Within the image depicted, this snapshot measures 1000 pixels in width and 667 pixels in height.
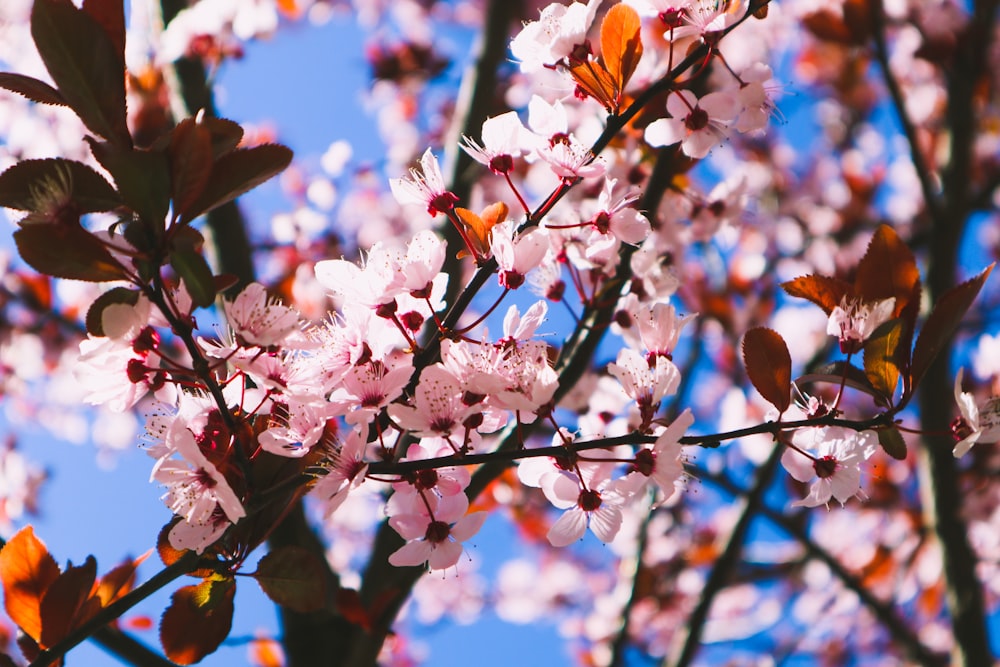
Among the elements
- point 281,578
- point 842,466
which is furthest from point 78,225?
point 842,466

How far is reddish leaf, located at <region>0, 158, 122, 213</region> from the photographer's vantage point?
727mm

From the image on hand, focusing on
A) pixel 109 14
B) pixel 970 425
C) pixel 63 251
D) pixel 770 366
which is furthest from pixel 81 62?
pixel 970 425

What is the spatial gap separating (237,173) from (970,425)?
791 millimetres

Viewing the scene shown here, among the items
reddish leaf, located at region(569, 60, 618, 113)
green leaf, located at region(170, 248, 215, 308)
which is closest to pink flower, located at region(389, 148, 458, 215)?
reddish leaf, located at region(569, 60, 618, 113)

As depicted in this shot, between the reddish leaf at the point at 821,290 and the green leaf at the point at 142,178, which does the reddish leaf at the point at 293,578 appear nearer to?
the green leaf at the point at 142,178

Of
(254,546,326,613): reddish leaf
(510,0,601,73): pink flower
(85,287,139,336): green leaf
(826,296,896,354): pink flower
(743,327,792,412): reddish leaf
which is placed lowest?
(254,546,326,613): reddish leaf

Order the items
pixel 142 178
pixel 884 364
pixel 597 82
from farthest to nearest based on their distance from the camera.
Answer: pixel 597 82, pixel 884 364, pixel 142 178

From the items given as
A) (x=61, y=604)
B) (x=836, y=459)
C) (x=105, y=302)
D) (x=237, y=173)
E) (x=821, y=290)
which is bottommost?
(x=61, y=604)

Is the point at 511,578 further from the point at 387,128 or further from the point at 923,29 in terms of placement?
the point at 923,29

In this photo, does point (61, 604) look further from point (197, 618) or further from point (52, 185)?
point (52, 185)

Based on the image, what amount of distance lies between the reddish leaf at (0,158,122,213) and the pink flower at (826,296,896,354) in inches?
28.9

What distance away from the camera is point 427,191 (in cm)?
97

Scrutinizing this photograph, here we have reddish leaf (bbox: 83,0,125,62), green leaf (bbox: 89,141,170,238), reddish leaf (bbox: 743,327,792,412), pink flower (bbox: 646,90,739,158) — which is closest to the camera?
green leaf (bbox: 89,141,170,238)

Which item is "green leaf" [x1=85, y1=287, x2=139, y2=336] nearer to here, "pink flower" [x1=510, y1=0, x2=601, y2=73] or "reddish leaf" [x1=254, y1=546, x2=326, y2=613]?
"reddish leaf" [x1=254, y1=546, x2=326, y2=613]
